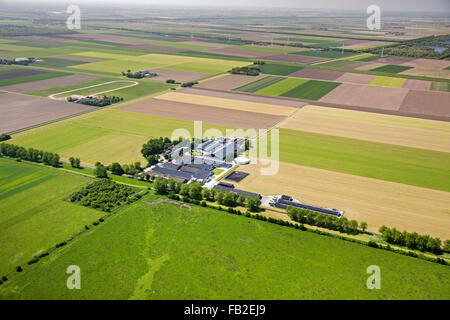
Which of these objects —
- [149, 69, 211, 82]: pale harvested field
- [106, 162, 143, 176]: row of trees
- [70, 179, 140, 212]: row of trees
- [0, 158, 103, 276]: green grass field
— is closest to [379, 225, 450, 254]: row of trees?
[70, 179, 140, 212]: row of trees

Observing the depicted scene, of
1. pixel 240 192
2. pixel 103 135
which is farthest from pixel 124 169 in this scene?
pixel 240 192

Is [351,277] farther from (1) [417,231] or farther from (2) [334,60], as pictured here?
(2) [334,60]

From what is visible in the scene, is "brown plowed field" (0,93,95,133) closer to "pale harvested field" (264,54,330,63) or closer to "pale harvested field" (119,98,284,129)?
"pale harvested field" (119,98,284,129)

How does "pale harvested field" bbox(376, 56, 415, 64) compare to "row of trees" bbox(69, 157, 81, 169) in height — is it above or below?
above

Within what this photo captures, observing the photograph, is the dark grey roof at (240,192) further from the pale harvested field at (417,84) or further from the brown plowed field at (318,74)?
the pale harvested field at (417,84)

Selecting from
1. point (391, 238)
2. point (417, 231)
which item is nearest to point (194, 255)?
point (391, 238)
